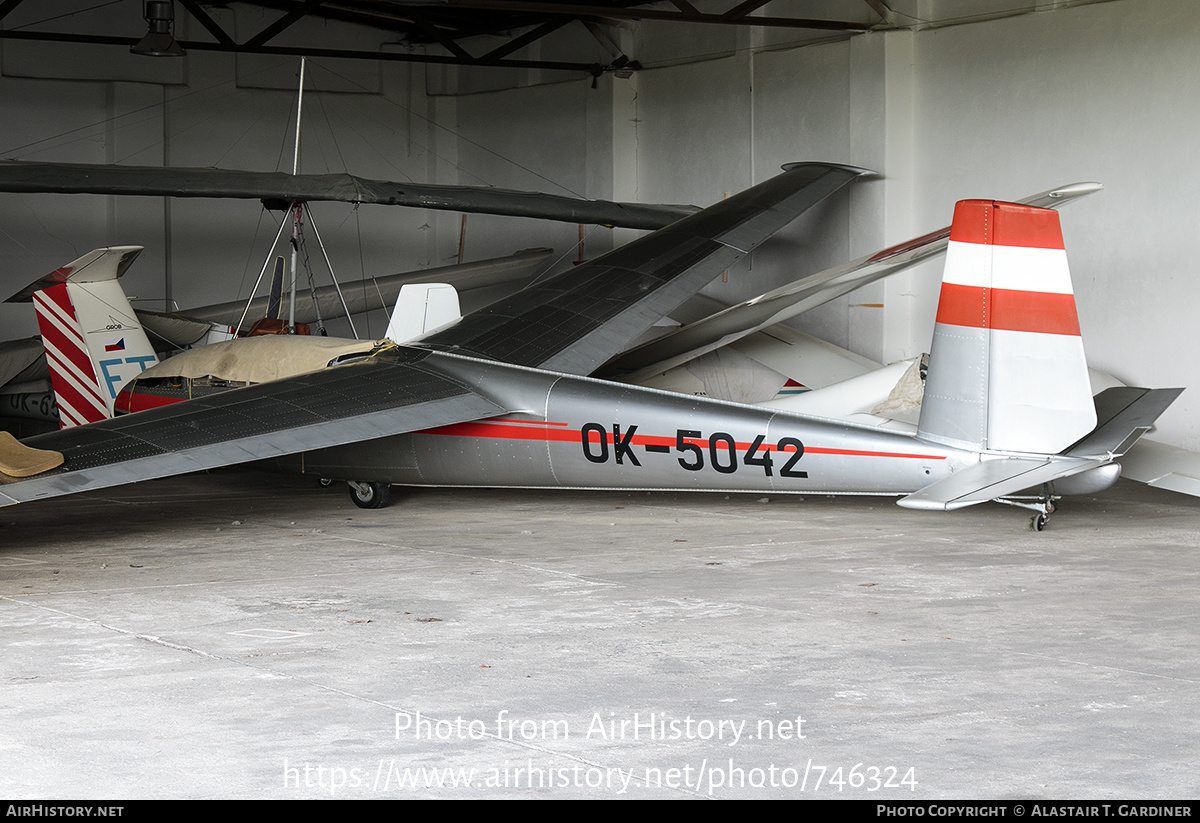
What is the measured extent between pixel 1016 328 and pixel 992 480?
94 cm

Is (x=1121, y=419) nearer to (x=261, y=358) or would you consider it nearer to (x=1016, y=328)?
(x=1016, y=328)

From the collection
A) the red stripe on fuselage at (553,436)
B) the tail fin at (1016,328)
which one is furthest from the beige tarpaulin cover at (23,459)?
the tail fin at (1016,328)

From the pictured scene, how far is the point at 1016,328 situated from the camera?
731cm

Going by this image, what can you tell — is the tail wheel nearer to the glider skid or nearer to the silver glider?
the silver glider

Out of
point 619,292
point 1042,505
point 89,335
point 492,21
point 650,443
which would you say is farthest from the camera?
point 492,21

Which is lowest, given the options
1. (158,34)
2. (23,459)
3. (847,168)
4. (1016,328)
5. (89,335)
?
(23,459)

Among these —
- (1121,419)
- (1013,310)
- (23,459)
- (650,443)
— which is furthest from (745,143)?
(23,459)

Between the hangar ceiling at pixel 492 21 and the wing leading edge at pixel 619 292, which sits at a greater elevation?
the hangar ceiling at pixel 492 21

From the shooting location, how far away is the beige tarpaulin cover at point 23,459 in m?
7.08

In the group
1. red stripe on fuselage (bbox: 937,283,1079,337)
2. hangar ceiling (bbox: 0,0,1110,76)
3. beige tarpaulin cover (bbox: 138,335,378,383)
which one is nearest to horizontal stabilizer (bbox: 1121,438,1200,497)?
red stripe on fuselage (bbox: 937,283,1079,337)

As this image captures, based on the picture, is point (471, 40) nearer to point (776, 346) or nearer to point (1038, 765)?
point (776, 346)

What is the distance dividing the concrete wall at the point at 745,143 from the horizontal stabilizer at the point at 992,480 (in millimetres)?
5397

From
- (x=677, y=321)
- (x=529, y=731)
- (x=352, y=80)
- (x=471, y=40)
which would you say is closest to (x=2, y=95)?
(x=352, y=80)

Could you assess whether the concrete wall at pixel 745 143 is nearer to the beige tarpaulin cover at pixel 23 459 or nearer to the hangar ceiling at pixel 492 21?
the hangar ceiling at pixel 492 21
